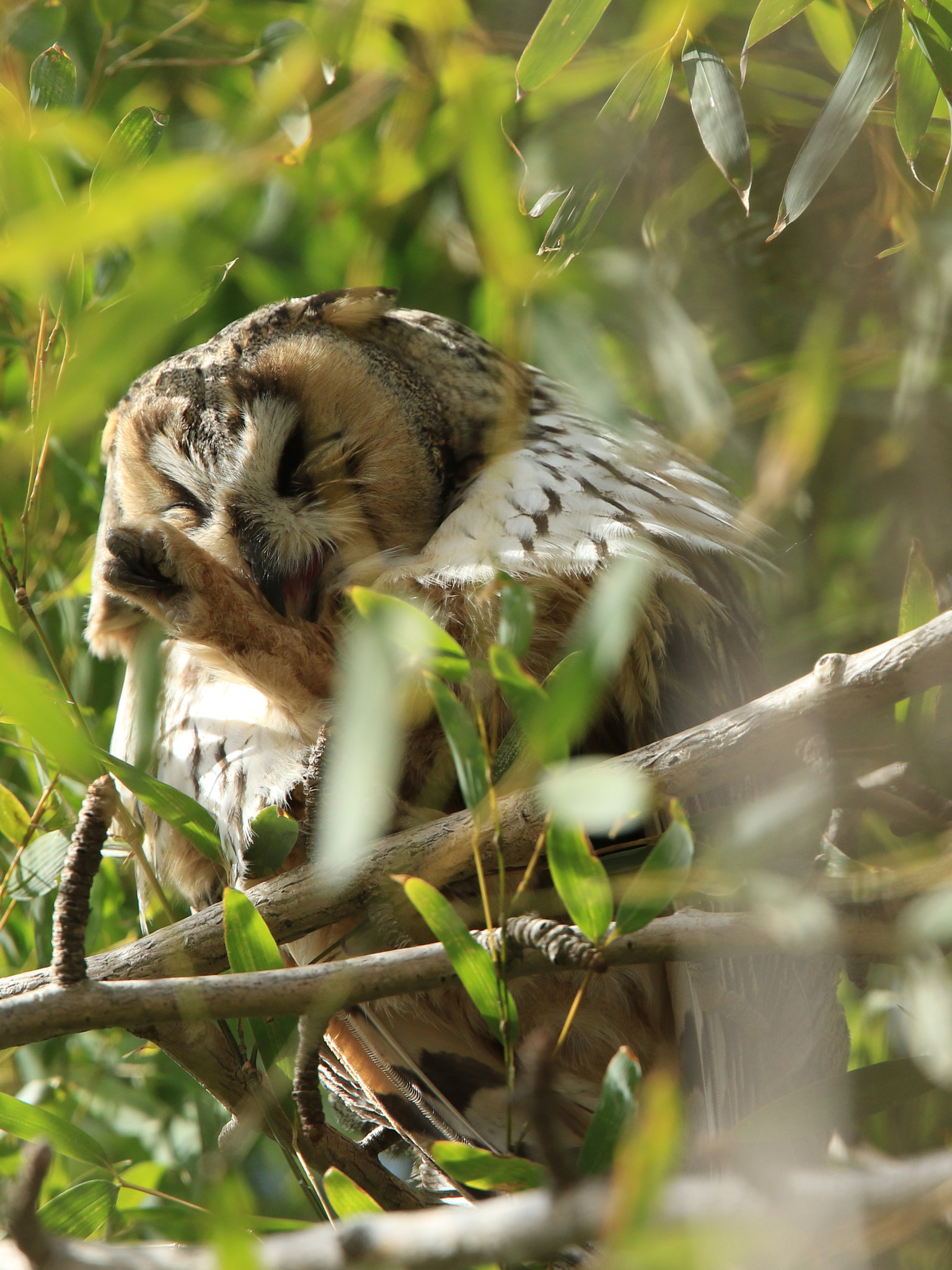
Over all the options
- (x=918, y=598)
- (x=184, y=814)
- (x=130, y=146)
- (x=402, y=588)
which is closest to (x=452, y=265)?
(x=402, y=588)

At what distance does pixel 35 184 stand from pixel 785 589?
130 cm

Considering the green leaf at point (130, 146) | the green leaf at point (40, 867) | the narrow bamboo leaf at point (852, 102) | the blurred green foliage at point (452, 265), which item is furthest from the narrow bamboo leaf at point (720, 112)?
the green leaf at point (40, 867)

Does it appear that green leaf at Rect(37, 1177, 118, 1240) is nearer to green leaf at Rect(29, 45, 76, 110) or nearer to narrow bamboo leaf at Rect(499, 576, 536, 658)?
narrow bamboo leaf at Rect(499, 576, 536, 658)

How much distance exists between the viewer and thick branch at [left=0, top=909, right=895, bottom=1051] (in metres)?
0.79

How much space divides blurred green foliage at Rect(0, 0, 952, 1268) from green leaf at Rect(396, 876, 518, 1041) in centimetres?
25

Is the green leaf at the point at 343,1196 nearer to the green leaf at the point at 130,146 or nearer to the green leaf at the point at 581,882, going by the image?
the green leaf at the point at 581,882

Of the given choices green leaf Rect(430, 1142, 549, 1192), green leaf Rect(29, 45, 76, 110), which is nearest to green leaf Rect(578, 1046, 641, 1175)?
green leaf Rect(430, 1142, 549, 1192)

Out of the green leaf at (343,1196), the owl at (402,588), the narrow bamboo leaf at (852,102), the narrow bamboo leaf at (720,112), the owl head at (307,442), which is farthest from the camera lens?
the owl head at (307,442)

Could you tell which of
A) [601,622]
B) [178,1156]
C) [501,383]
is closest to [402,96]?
[501,383]

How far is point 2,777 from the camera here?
1.72 metres

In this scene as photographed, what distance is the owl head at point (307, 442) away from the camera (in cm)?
145

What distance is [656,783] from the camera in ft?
2.77

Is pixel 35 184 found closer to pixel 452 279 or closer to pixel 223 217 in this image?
pixel 223 217

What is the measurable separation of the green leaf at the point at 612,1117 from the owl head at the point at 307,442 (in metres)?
0.80
